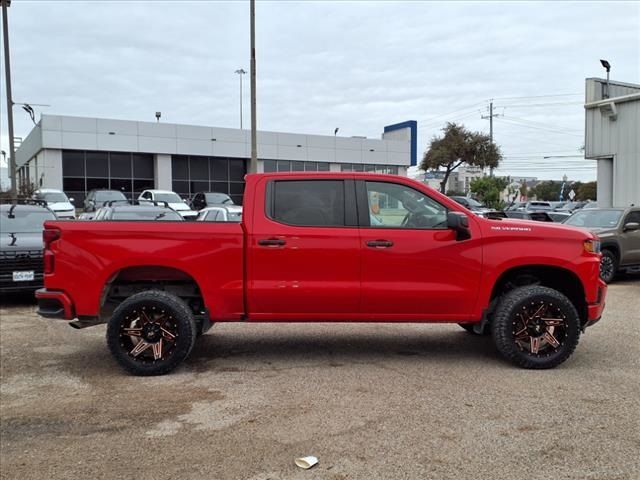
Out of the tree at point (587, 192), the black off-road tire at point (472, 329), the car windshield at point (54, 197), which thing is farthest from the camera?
the tree at point (587, 192)

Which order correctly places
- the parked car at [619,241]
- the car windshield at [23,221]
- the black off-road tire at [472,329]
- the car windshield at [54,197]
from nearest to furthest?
the black off-road tire at [472,329] → the car windshield at [23,221] → the parked car at [619,241] → the car windshield at [54,197]

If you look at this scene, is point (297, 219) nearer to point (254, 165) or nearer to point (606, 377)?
point (606, 377)

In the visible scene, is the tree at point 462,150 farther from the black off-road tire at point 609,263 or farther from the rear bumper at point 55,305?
the rear bumper at point 55,305

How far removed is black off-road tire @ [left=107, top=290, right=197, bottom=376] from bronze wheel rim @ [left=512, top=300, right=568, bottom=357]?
3.25m

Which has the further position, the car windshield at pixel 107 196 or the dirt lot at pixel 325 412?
the car windshield at pixel 107 196

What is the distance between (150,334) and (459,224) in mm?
3188

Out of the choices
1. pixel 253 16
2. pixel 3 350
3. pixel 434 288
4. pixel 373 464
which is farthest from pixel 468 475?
pixel 253 16

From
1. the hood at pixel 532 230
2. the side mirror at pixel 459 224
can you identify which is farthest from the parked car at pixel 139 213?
the hood at pixel 532 230

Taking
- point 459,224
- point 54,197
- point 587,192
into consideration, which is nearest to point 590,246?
point 459,224

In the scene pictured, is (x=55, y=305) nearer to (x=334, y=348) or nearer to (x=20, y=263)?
(x=334, y=348)

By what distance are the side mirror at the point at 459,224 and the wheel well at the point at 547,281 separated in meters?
0.63

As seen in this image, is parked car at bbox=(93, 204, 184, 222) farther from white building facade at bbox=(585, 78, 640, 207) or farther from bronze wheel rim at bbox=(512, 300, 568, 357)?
white building facade at bbox=(585, 78, 640, 207)

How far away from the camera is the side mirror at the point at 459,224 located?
223 inches

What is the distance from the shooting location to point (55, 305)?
19.1 ft
